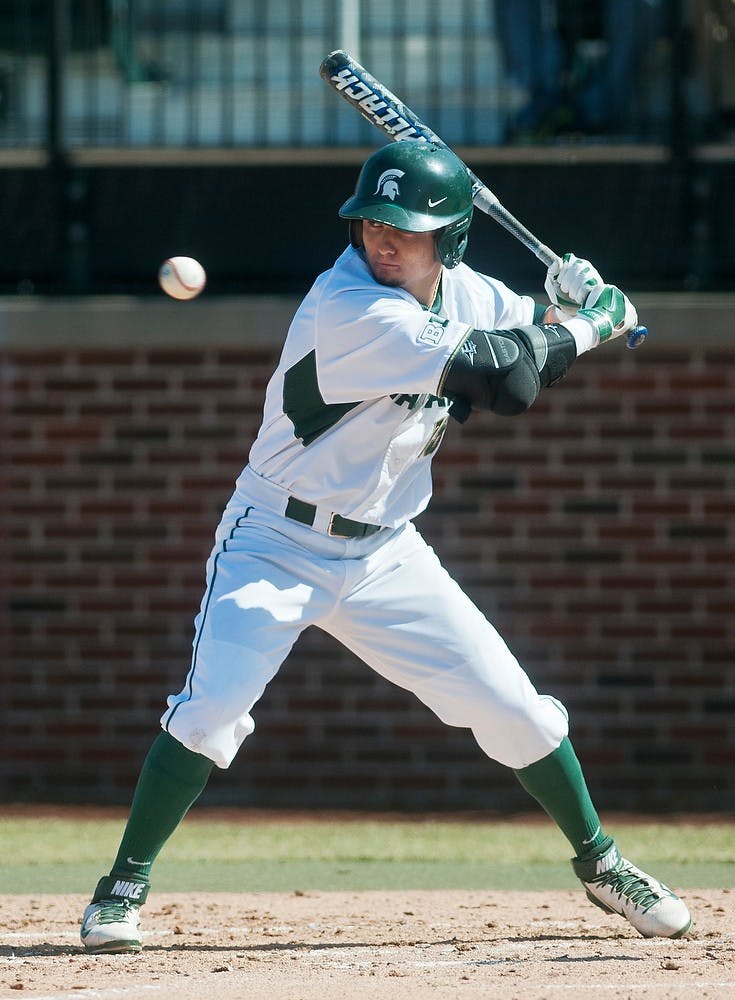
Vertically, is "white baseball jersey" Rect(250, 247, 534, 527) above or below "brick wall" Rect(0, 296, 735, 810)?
above

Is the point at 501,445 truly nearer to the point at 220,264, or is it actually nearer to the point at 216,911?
the point at 220,264

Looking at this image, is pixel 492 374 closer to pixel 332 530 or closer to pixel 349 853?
pixel 332 530

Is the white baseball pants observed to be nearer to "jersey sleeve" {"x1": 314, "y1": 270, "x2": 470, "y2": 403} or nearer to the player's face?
"jersey sleeve" {"x1": 314, "y1": 270, "x2": 470, "y2": 403}

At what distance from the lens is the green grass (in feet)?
17.7

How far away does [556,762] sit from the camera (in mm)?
4238

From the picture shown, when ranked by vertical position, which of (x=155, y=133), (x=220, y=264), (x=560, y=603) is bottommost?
(x=560, y=603)

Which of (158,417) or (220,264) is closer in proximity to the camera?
(158,417)

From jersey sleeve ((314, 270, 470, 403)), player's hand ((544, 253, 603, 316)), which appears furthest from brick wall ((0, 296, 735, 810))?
jersey sleeve ((314, 270, 470, 403))

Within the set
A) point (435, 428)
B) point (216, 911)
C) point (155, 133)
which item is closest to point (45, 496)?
point (155, 133)

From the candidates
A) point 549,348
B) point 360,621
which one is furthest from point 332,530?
point 549,348

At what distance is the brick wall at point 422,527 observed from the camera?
277 inches

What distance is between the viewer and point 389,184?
4039mm

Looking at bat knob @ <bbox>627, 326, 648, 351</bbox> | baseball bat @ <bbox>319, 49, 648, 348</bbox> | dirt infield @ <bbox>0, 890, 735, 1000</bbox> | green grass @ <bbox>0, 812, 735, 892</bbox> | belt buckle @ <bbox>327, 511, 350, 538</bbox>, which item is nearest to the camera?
dirt infield @ <bbox>0, 890, 735, 1000</bbox>

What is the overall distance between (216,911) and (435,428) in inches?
62.5
